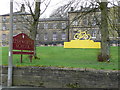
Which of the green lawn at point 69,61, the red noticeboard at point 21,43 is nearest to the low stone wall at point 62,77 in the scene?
the green lawn at point 69,61

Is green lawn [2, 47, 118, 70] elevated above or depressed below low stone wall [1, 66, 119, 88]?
above

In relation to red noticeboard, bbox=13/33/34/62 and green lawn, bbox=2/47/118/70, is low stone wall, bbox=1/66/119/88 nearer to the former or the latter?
green lawn, bbox=2/47/118/70

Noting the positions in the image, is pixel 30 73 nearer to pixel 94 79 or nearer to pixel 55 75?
pixel 55 75

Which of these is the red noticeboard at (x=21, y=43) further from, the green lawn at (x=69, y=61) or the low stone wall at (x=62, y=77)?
the low stone wall at (x=62, y=77)

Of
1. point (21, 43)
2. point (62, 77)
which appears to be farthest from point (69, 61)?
point (62, 77)

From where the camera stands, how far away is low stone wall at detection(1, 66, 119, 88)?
7930mm

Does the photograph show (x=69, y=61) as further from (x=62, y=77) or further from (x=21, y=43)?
(x=62, y=77)

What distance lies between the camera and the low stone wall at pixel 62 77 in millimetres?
7930

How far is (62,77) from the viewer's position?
8297mm

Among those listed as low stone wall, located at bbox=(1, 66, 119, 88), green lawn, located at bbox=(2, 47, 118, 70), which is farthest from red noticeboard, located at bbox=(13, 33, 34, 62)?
low stone wall, located at bbox=(1, 66, 119, 88)

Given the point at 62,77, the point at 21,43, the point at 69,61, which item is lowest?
the point at 62,77

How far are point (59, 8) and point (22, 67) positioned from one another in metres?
6.57

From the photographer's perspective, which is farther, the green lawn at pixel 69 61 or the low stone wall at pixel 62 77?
the green lawn at pixel 69 61

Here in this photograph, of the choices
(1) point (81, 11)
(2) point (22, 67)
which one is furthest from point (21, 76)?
(1) point (81, 11)
